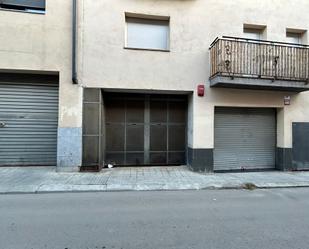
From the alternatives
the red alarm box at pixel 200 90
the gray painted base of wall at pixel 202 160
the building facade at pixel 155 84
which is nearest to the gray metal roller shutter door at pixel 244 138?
the building facade at pixel 155 84

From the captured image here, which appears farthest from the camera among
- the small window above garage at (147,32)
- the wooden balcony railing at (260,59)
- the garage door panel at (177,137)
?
the garage door panel at (177,137)

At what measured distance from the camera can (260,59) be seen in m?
8.25

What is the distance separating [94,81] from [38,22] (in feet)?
8.75

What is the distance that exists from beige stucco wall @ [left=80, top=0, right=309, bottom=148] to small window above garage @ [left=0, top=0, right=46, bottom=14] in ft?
5.13

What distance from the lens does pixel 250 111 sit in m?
9.09

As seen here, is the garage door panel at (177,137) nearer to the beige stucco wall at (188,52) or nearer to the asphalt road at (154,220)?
the beige stucco wall at (188,52)

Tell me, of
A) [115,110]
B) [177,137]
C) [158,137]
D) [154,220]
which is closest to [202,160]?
[177,137]

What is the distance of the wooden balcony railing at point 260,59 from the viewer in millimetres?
7918

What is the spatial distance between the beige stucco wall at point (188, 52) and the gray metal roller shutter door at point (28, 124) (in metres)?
1.95

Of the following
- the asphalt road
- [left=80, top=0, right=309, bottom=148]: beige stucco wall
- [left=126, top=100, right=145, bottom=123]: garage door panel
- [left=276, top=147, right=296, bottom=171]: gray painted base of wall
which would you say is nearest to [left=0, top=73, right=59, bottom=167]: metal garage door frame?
[left=80, top=0, right=309, bottom=148]: beige stucco wall

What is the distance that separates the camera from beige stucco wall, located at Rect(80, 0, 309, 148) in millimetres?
7980

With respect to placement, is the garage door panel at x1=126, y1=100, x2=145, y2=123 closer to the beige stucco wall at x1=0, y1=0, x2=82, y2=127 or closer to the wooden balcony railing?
the beige stucco wall at x1=0, y1=0, x2=82, y2=127

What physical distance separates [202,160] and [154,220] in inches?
180

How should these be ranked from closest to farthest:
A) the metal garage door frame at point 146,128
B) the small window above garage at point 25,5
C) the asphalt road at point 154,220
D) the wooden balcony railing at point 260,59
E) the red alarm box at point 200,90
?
1. the asphalt road at point 154,220
2. the wooden balcony railing at point 260,59
3. the small window above garage at point 25,5
4. the red alarm box at point 200,90
5. the metal garage door frame at point 146,128
